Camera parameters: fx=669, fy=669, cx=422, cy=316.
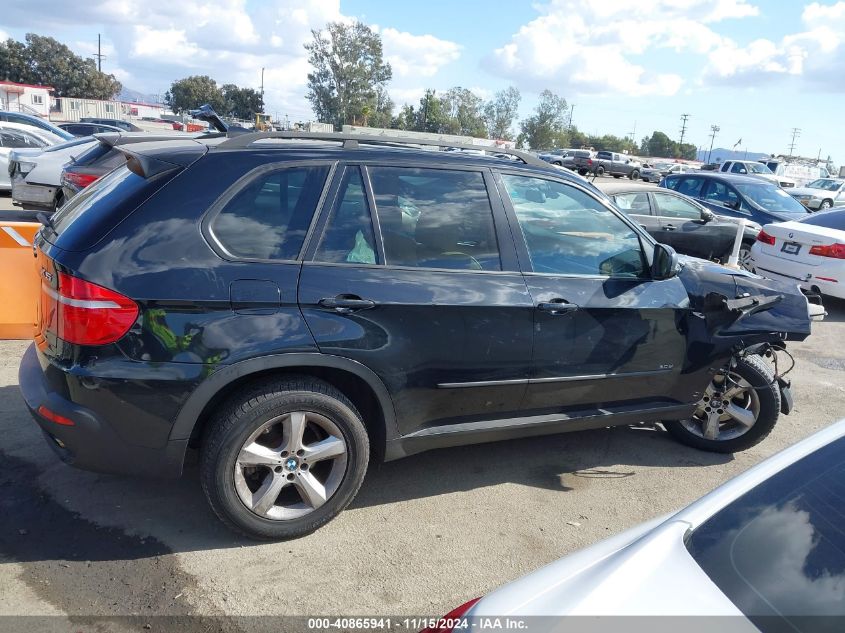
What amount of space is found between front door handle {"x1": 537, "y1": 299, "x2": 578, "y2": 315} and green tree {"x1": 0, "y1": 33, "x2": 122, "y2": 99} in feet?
275

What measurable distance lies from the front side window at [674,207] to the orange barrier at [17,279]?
8.70m

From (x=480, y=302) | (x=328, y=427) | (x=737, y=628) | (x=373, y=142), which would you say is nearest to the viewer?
(x=737, y=628)

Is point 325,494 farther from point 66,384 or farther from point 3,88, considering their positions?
point 3,88

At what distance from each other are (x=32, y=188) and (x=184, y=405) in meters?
9.73

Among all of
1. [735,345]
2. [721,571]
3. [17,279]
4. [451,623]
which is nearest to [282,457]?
[451,623]

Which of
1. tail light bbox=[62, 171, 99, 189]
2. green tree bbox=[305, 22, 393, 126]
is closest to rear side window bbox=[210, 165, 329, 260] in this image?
tail light bbox=[62, 171, 99, 189]

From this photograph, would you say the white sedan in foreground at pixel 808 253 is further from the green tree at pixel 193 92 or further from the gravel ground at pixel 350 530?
the green tree at pixel 193 92

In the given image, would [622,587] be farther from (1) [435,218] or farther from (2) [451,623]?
(1) [435,218]

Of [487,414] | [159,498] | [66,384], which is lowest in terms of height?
[159,498]

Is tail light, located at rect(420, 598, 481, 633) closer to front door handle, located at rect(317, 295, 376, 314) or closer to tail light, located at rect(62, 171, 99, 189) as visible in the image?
front door handle, located at rect(317, 295, 376, 314)

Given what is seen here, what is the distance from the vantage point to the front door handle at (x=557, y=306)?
3.64 metres

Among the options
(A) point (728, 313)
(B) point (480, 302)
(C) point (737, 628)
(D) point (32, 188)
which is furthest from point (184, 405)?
(D) point (32, 188)

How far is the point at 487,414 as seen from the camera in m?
3.71

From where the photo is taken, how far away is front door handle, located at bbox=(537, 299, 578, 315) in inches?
143
